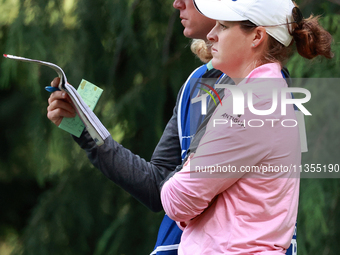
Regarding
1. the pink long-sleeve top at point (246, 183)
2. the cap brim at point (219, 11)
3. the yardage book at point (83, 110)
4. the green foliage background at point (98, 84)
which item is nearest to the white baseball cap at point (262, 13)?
the cap brim at point (219, 11)

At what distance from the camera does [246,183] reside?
0.82 meters

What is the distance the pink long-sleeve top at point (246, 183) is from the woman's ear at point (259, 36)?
0.10 meters

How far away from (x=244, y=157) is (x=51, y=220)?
157cm

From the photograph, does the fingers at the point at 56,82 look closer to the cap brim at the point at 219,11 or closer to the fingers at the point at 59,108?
the fingers at the point at 59,108

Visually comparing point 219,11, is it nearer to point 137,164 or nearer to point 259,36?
point 259,36

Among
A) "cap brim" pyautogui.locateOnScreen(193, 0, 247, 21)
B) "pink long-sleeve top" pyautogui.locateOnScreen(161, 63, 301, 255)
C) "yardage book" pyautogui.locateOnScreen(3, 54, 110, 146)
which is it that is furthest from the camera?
"yardage book" pyautogui.locateOnScreen(3, 54, 110, 146)

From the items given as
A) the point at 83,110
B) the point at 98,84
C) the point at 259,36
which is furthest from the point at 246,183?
the point at 98,84

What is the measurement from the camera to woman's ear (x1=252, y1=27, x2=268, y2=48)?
2.98 feet

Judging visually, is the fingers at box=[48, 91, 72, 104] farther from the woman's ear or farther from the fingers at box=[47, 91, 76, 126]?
the woman's ear

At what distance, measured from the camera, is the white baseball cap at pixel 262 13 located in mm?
902

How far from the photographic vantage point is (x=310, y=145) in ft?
5.71

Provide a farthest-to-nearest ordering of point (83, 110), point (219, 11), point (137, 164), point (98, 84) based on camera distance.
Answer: point (98, 84) < point (137, 164) < point (83, 110) < point (219, 11)

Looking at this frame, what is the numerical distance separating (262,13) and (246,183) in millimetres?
343

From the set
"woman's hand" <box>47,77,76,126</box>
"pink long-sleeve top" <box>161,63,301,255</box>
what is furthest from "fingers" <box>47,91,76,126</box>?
"pink long-sleeve top" <box>161,63,301,255</box>
